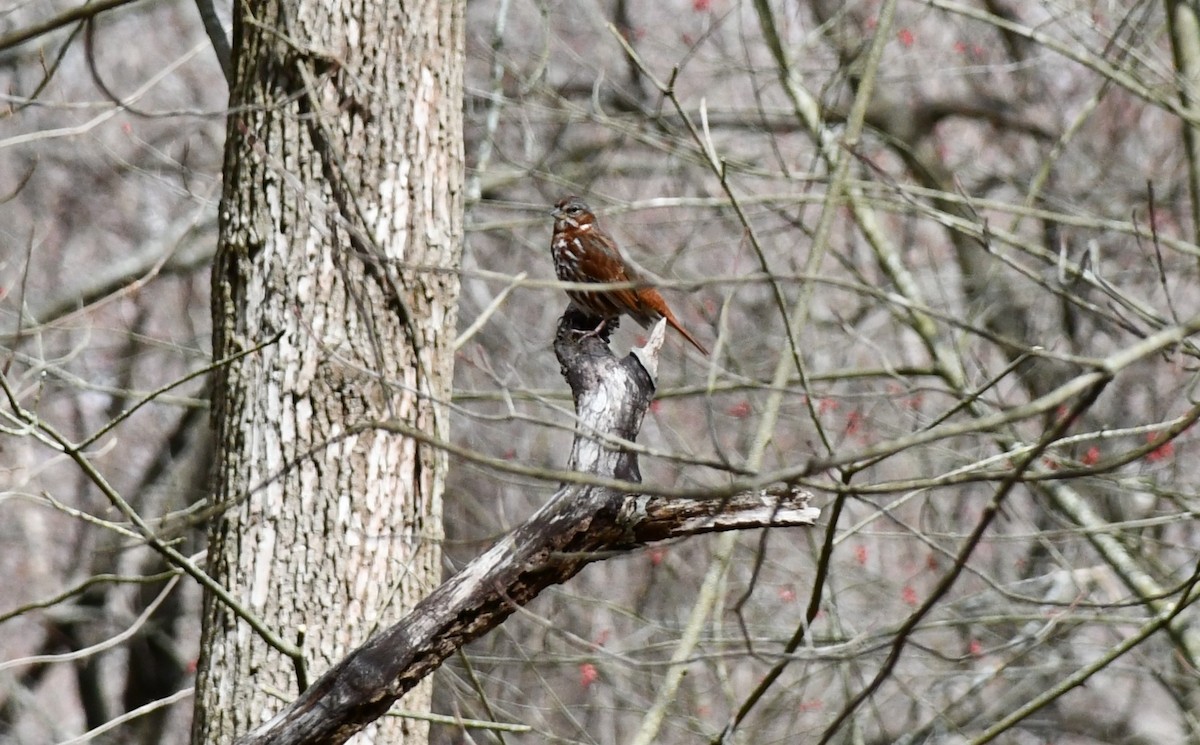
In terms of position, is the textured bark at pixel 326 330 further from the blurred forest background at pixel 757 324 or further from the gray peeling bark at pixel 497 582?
the blurred forest background at pixel 757 324

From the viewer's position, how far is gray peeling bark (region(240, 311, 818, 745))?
2.76 metres

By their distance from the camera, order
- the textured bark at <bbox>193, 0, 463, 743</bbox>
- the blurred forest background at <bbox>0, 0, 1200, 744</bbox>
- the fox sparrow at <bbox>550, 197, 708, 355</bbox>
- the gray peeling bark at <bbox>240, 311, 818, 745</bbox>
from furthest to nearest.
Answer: the blurred forest background at <bbox>0, 0, 1200, 744</bbox> → the fox sparrow at <bbox>550, 197, 708, 355</bbox> → the textured bark at <bbox>193, 0, 463, 743</bbox> → the gray peeling bark at <bbox>240, 311, 818, 745</bbox>

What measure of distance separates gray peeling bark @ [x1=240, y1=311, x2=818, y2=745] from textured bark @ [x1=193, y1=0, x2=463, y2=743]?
2.65ft

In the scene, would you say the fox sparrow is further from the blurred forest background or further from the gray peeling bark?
the gray peeling bark

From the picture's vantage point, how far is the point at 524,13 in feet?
31.5

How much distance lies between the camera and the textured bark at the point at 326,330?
3699mm

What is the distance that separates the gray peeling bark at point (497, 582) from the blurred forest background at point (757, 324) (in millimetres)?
1728

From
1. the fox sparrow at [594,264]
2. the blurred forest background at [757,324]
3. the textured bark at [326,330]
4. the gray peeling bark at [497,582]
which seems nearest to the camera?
the gray peeling bark at [497,582]

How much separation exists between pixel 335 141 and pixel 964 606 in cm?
432

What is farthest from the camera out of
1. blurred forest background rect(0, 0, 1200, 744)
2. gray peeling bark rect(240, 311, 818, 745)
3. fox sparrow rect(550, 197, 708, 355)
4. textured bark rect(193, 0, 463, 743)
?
blurred forest background rect(0, 0, 1200, 744)

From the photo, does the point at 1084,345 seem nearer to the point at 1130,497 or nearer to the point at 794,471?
the point at 1130,497

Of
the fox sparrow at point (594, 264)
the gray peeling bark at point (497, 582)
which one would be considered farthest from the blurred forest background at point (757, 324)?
the gray peeling bark at point (497, 582)

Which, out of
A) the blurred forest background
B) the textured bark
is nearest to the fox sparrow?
the blurred forest background

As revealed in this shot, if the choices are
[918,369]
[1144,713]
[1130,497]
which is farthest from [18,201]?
[1144,713]
